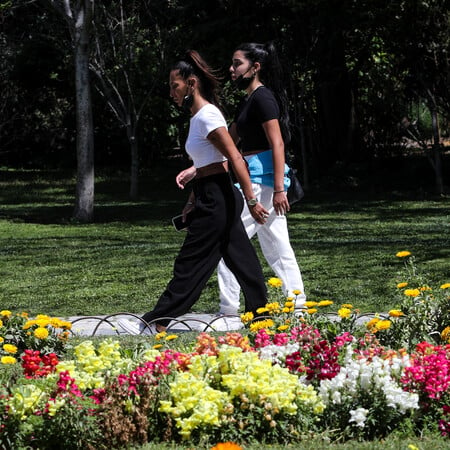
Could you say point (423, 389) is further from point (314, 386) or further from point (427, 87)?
point (427, 87)

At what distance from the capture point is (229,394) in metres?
4.10

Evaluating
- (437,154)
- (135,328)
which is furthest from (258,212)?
(437,154)

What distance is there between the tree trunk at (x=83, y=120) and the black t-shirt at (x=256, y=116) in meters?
12.8

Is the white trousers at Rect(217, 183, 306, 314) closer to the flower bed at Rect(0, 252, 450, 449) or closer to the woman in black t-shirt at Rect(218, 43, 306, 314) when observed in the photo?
the woman in black t-shirt at Rect(218, 43, 306, 314)

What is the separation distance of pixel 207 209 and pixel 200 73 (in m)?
0.86

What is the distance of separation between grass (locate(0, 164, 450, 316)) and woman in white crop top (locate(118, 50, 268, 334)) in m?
1.65

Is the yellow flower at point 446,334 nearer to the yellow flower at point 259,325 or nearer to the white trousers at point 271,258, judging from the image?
the yellow flower at point 259,325

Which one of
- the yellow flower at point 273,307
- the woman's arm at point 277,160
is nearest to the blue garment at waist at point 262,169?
the woman's arm at point 277,160

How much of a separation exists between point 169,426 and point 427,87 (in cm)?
2046

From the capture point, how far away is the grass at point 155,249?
9500 millimetres

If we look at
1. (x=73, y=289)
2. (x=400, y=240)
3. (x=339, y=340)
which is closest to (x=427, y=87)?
(x=400, y=240)

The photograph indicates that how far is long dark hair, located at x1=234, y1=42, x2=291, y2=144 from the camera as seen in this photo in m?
7.11

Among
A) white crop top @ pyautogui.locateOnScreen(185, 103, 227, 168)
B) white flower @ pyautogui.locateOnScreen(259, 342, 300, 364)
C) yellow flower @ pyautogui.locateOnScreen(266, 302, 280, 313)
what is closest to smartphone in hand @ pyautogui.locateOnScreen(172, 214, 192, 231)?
white crop top @ pyautogui.locateOnScreen(185, 103, 227, 168)

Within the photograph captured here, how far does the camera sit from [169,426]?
401cm
